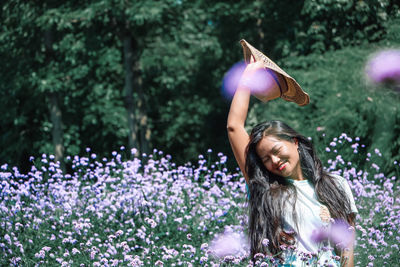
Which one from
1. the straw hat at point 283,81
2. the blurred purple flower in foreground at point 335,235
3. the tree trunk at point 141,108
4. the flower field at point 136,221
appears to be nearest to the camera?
the blurred purple flower in foreground at point 335,235

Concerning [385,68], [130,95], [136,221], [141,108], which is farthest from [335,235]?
[141,108]

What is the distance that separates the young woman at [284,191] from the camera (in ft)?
7.66

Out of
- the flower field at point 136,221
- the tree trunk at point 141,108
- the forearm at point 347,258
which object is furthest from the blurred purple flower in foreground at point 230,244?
the tree trunk at point 141,108

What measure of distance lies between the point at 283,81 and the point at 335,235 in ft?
2.56

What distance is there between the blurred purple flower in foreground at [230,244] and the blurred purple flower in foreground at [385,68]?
4.06 m

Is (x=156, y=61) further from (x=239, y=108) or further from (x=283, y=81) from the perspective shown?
(x=239, y=108)

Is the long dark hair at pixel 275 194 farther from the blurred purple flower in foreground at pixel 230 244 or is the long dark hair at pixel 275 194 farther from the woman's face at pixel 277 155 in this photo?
the blurred purple flower in foreground at pixel 230 244

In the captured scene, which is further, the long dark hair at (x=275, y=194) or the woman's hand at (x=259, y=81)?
the woman's hand at (x=259, y=81)

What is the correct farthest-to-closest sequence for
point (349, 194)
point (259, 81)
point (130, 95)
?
1. point (130, 95)
2. point (259, 81)
3. point (349, 194)

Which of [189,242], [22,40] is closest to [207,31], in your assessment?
[22,40]

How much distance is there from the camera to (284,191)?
2.38m

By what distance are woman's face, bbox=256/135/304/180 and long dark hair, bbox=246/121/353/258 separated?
3 centimetres

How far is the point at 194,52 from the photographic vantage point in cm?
1348

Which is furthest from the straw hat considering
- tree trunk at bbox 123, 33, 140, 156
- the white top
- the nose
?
tree trunk at bbox 123, 33, 140, 156
